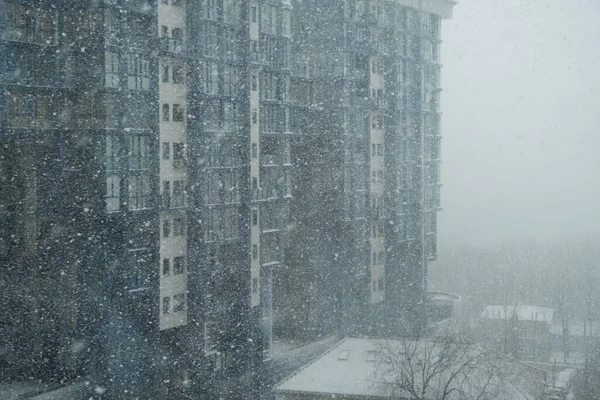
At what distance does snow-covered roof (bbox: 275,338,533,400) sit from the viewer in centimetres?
257

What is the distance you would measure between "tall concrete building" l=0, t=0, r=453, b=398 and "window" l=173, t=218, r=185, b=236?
0.01 meters

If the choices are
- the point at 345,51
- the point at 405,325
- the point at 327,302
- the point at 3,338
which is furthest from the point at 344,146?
the point at 3,338

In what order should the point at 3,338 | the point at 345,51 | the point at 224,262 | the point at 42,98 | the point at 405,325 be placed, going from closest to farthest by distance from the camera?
the point at 42,98, the point at 3,338, the point at 224,262, the point at 345,51, the point at 405,325

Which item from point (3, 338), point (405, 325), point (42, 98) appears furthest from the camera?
point (405, 325)

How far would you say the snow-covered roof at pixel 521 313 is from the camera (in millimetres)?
4748

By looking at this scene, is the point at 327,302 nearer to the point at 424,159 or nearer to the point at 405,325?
the point at 405,325

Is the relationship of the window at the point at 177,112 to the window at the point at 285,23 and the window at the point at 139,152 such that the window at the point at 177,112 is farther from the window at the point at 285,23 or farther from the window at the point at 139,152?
the window at the point at 285,23

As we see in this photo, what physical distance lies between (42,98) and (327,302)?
8.67ft

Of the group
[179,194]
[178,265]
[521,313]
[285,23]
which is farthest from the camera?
[521,313]

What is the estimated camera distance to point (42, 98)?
304cm

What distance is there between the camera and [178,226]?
3.50 m

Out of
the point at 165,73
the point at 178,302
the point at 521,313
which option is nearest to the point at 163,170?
the point at 165,73

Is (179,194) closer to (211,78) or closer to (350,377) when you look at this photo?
(211,78)

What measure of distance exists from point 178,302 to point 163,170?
755 millimetres
